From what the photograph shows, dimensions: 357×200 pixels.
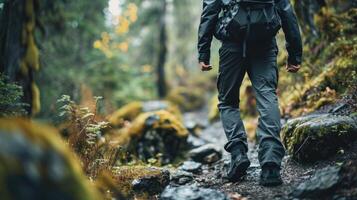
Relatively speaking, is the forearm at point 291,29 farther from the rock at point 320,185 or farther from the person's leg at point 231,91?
the rock at point 320,185

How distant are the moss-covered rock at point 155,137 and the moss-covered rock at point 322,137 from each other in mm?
3320

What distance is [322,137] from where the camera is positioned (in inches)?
178

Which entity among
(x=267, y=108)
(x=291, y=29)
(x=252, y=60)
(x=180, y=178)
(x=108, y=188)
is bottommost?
(x=180, y=178)

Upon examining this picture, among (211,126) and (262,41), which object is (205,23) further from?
(211,126)

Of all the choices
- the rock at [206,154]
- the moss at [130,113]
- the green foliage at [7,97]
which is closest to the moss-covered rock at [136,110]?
the moss at [130,113]

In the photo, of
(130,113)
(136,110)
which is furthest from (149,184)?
(136,110)

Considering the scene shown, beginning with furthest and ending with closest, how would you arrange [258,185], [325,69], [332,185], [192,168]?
1. [325,69]
2. [192,168]
3. [258,185]
4. [332,185]

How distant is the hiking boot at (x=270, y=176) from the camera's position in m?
4.00

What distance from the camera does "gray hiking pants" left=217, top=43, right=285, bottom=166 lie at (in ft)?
13.8

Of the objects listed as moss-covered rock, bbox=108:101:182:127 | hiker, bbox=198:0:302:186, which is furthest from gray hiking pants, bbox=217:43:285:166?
moss-covered rock, bbox=108:101:182:127

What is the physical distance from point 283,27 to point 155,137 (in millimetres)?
3990

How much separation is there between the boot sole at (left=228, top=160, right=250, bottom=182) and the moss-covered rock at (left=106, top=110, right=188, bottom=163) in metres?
3.17

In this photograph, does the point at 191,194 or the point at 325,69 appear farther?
the point at 325,69

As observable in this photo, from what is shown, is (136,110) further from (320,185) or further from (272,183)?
(320,185)
